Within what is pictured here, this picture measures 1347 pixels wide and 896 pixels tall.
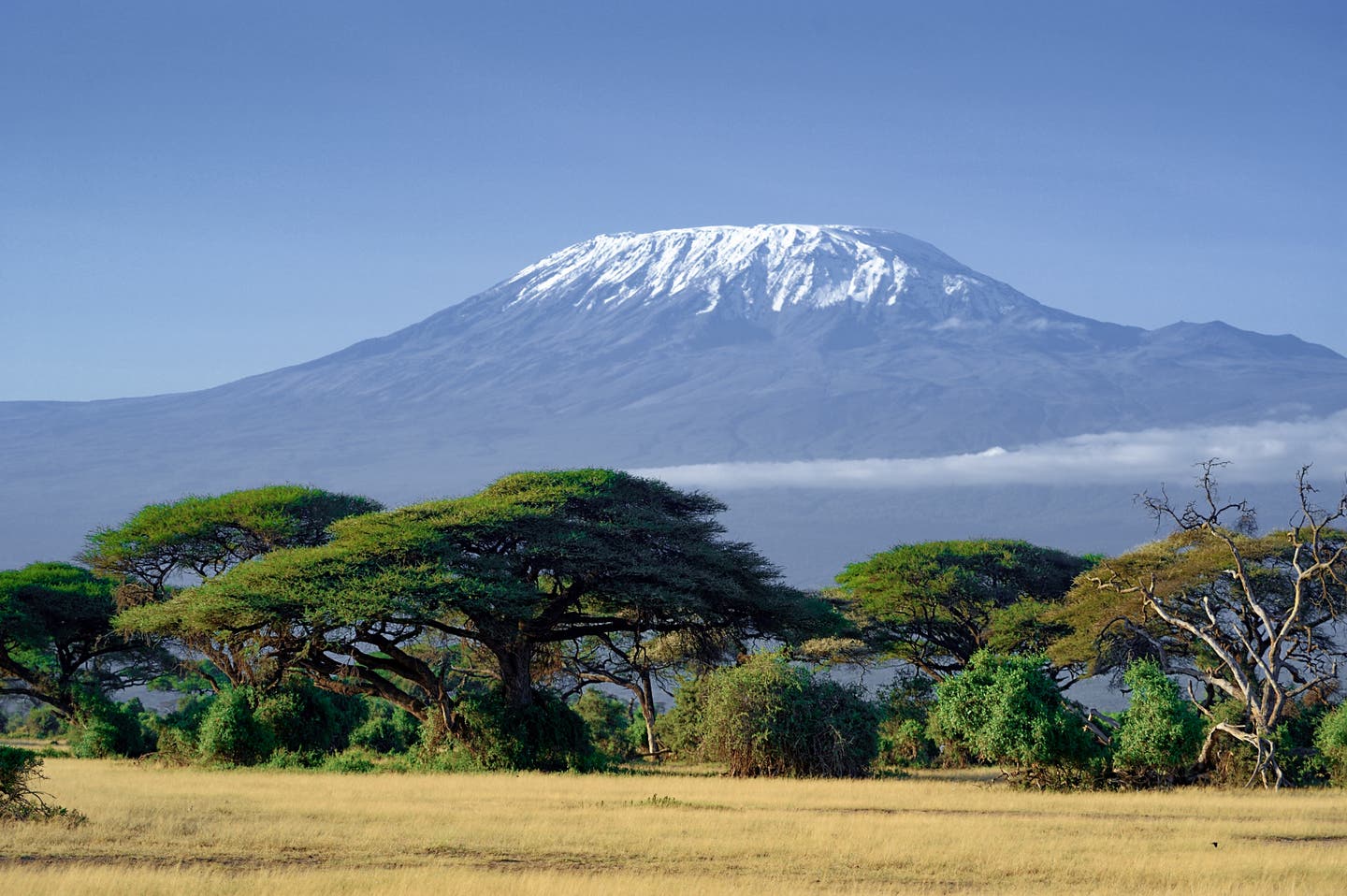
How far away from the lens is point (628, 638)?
53062 millimetres

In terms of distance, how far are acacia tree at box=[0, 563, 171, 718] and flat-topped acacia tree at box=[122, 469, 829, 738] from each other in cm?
1061

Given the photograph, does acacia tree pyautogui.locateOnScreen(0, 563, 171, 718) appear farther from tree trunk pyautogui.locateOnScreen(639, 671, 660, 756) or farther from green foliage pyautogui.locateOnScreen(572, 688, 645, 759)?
tree trunk pyautogui.locateOnScreen(639, 671, 660, 756)

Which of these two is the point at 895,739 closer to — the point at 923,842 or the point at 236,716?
the point at 236,716

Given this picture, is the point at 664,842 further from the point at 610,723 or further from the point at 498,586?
the point at 610,723

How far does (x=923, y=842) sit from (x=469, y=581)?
16.5m

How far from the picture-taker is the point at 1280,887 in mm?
18391

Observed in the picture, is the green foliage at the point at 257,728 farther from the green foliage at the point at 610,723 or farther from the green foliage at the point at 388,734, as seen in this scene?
the green foliage at the point at 610,723

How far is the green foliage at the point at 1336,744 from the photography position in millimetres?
33156

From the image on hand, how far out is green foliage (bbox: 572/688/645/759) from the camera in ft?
172

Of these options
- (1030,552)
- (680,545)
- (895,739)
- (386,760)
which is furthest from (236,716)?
(1030,552)

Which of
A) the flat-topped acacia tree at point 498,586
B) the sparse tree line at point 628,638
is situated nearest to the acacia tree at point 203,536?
the sparse tree line at point 628,638

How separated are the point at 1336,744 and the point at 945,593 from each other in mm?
21977

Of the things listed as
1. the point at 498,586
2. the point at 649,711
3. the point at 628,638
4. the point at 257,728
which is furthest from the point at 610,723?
the point at 498,586

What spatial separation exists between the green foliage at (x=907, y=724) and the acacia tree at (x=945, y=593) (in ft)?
8.43
